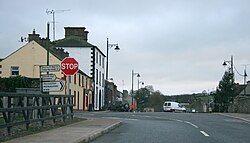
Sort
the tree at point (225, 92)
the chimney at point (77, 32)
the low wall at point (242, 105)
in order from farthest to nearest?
the tree at point (225, 92), the chimney at point (77, 32), the low wall at point (242, 105)

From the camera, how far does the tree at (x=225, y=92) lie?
69.7m

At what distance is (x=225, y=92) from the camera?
232 feet

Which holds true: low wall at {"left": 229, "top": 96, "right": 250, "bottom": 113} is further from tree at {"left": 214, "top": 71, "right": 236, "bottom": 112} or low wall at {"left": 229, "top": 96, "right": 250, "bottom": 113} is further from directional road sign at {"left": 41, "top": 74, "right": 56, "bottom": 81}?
directional road sign at {"left": 41, "top": 74, "right": 56, "bottom": 81}

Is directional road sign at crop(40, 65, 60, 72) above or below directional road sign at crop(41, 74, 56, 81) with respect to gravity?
above

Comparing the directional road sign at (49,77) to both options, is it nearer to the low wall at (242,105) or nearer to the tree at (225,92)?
the low wall at (242,105)

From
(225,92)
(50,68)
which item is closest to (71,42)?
(225,92)

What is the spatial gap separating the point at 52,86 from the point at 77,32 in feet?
166

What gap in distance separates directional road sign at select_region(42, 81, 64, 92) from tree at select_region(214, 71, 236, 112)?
55.1m

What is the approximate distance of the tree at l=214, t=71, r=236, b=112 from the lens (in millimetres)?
69688

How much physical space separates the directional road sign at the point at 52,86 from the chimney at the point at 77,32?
49643 mm

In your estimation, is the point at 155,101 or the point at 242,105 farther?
the point at 155,101

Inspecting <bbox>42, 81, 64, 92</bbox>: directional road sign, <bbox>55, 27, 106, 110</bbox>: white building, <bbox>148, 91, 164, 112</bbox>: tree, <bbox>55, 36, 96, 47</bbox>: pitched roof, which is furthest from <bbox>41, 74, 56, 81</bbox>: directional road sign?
<bbox>148, 91, 164, 112</bbox>: tree

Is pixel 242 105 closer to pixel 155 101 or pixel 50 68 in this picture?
pixel 50 68

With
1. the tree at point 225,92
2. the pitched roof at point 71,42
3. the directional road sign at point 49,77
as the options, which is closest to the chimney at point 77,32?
the pitched roof at point 71,42
